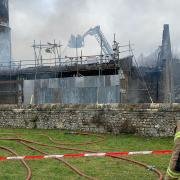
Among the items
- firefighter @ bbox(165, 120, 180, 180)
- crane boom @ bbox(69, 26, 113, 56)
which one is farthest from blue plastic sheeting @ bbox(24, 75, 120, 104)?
firefighter @ bbox(165, 120, 180, 180)

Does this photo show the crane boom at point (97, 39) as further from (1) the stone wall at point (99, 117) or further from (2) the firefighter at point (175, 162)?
(2) the firefighter at point (175, 162)

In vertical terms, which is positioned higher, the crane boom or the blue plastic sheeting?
the crane boom

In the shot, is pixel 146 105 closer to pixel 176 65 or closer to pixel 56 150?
pixel 56 150

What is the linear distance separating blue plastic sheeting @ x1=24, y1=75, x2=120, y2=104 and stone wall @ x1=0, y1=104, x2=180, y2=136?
24.0 feet

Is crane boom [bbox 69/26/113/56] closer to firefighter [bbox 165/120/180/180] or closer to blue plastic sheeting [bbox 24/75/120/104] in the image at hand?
blue plastic sheeting [bbox 24/75/120/104]

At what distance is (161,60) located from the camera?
30.7m

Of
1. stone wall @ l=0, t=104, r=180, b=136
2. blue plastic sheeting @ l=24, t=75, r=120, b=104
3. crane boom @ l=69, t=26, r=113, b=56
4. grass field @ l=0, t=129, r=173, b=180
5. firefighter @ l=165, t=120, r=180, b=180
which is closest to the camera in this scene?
firefighter @ l=165, t=120, r=180, b=180

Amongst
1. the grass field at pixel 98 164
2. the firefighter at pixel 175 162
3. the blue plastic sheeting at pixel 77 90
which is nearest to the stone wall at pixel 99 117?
the grass field at pixel 98 164

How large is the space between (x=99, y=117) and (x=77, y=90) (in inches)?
392

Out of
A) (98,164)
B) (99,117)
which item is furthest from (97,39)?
(98,164)

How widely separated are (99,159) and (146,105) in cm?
507

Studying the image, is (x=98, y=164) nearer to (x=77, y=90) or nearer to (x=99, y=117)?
(x=99, y=117)

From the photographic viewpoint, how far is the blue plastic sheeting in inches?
1009

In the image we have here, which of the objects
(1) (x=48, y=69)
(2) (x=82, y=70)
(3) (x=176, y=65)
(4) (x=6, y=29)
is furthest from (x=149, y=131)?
(4) (x=6, y=29)
